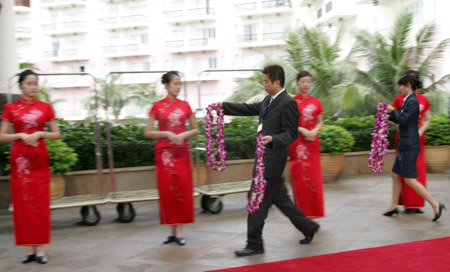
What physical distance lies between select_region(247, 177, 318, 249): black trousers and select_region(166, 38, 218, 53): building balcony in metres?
32.1

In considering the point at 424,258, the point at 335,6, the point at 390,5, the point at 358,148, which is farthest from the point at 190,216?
the point at 335,6

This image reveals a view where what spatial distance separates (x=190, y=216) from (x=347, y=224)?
1955mm

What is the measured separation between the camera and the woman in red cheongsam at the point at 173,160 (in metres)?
5.33

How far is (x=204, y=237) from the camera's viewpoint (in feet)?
18.4

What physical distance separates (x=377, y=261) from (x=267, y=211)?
1.11 metres

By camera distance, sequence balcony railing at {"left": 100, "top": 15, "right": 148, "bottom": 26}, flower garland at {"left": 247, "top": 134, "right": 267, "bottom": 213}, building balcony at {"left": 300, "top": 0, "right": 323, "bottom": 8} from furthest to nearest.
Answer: balcony railing at {"left": 100, "top": 15, "right": 148, "bottom": 26}, building balcony at {"left": 300, "top": 0, "right": 323, "bottom": 8}, flower garland at {"left": 247, "top": 134, "right": 267, "bottom": 213}

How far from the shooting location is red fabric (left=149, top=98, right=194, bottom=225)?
534 centimetres

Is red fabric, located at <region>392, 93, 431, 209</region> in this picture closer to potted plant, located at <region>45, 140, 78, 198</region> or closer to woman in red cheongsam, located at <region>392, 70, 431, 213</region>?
woman in red cheongsam, located at <region>392, 70, 431, 213</region>

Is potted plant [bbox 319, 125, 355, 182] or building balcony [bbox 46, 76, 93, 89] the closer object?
potted plant [bbox 319, 125, 355, 182]

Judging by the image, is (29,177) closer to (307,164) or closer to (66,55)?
(307,164)

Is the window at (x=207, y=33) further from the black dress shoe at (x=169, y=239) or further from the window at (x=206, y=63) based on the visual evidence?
the black dress shoe at (x=169, y=239)

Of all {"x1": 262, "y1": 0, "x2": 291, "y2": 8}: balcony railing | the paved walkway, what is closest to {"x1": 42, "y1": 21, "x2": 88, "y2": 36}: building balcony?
{"x1": 262, "y1": 0, "x2": 291, "y2": 8}: balcony railing

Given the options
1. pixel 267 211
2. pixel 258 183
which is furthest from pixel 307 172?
pixel 258 183

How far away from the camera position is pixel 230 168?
852 cm
